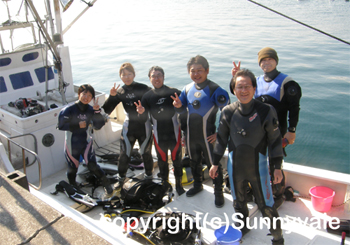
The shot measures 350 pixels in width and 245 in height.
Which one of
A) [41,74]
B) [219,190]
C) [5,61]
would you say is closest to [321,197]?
[219,190]

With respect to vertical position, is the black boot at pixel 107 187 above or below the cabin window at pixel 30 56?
below

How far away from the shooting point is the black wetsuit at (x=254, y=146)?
2688mm

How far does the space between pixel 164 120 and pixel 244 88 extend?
4.64 feet

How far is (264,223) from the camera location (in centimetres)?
331

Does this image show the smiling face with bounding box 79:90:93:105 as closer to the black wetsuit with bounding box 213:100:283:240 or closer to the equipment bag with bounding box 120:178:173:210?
the equipment bag with bounding box 120:178:173:210

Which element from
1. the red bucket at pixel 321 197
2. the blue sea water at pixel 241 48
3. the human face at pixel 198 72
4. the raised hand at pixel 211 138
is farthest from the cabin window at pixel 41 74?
the blue sea water at pixel 241 48

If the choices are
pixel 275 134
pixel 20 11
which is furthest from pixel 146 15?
pixel 275 134

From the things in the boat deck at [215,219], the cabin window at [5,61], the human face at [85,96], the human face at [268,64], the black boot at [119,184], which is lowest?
the black boot at [119,184]

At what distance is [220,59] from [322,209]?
13639 millimetres

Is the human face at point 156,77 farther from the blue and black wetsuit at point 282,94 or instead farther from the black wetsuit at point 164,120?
the blue and black wetsuit at point 282,94

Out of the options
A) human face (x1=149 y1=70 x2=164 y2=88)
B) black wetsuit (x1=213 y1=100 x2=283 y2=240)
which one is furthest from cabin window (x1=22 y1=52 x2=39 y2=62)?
black wetsuit (x1=213 y1=100 x2=283 y2=240)

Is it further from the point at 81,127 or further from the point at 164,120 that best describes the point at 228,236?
the point at 81,127

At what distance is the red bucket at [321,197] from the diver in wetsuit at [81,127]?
8.18 feet

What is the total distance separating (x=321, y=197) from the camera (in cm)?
Answer: 348
